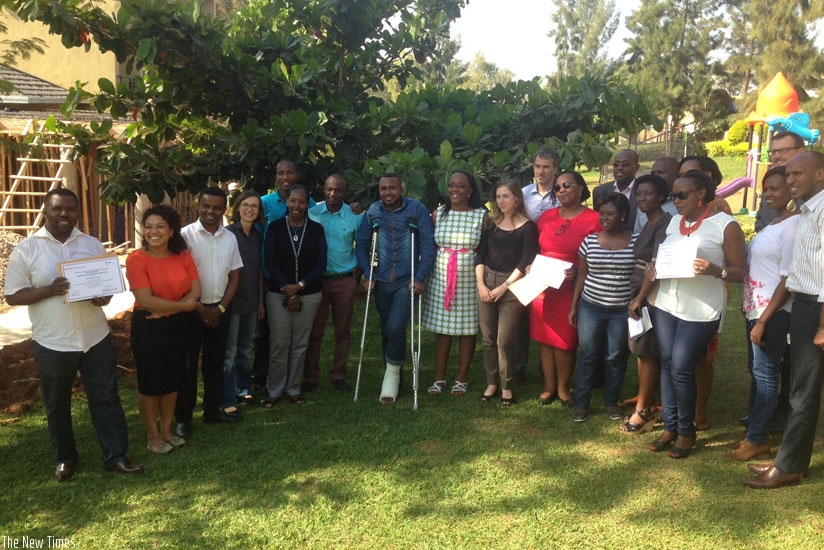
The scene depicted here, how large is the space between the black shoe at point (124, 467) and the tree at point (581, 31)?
4988 centimetres

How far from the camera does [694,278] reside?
435 cm

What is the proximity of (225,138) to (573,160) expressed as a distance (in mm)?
3227

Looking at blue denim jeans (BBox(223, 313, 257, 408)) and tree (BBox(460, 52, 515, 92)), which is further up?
tree (BBox(460, 52, 515, 92))

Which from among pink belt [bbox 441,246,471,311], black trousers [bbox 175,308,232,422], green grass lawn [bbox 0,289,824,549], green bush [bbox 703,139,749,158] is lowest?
green grass lawn [bbox 0,289,824,549]

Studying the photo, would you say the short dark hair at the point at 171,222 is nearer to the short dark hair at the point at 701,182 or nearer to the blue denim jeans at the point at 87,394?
the blue denim jeans at the point at 87,394

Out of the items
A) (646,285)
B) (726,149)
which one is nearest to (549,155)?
(646,285)

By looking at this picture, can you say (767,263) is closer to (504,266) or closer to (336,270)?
(504,266)

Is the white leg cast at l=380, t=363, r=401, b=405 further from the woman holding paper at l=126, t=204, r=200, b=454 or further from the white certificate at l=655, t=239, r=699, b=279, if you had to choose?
the white certificate at l=655, t=239, r=699, b=279

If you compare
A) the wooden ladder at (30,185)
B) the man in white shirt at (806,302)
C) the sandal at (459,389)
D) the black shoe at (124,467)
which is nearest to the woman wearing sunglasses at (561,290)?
the sandal at (459,389)

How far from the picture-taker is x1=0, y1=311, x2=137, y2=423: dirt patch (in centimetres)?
555

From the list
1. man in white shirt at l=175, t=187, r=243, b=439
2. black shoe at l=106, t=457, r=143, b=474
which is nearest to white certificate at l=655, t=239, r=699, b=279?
man in white shirt at l=175, t=187, r=243, b=439

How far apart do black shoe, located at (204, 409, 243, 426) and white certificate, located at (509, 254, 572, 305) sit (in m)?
2.34

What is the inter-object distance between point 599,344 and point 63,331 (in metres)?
3.65

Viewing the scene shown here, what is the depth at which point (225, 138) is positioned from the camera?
254 inches
